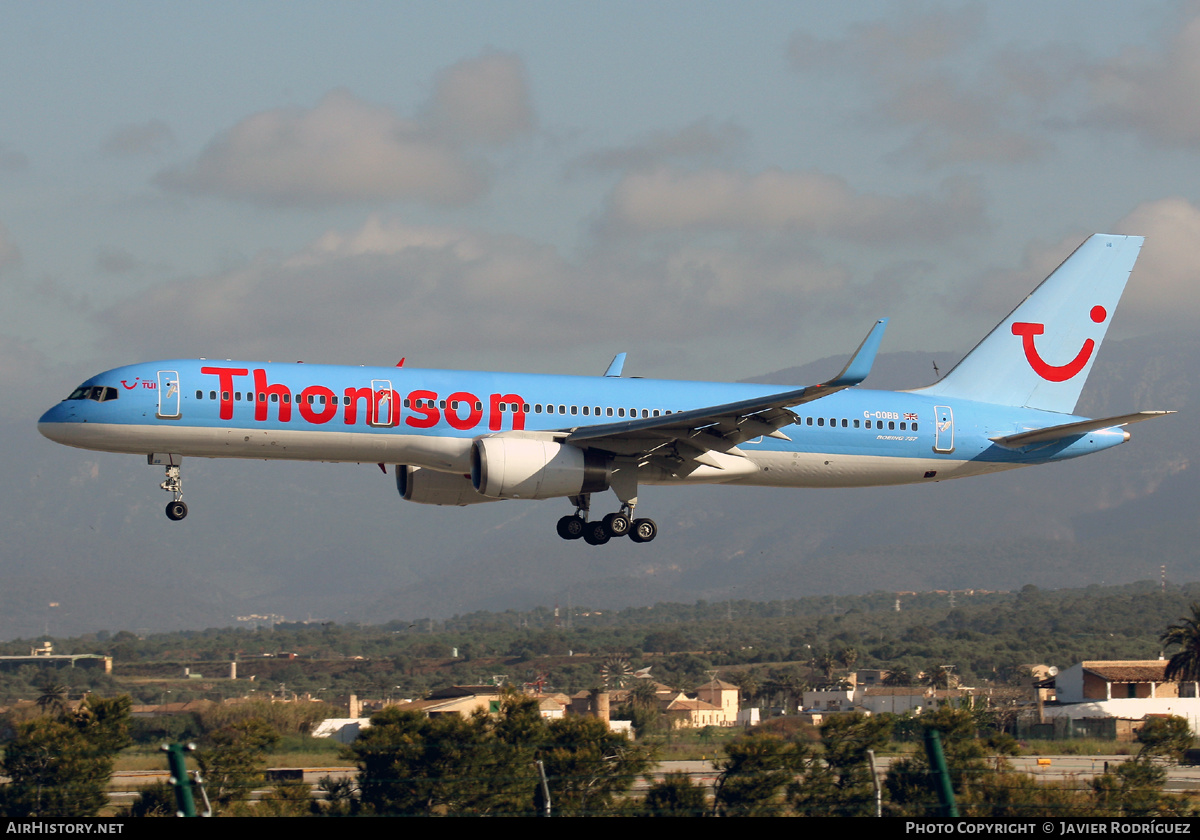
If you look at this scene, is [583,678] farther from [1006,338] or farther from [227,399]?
[227,399]

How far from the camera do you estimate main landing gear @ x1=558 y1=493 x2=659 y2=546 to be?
152 ft

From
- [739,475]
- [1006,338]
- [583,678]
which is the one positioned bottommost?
[583,678]

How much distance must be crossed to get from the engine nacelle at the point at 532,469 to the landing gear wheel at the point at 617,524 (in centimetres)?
263

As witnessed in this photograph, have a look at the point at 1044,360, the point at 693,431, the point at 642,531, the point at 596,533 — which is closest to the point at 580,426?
the point at 693,431

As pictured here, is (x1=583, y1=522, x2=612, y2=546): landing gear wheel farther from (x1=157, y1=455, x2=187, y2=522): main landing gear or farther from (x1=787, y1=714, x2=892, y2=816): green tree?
(x1=787, y1=714, x2=892, y2=816): green tree

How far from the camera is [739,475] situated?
46688 mm

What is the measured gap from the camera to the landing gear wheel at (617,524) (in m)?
46.3

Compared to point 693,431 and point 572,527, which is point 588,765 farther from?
point 572,527

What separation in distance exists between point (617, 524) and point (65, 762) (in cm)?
1791

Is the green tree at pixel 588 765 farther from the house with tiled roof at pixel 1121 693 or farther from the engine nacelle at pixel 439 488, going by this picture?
the house with tiled roof at pixel 1121 693

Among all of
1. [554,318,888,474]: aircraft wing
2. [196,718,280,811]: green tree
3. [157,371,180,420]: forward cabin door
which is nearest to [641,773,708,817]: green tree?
[196,718,280,811]: green tree

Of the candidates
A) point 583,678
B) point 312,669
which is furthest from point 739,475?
point 312,669

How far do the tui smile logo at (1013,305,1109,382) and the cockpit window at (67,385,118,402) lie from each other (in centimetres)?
3089
